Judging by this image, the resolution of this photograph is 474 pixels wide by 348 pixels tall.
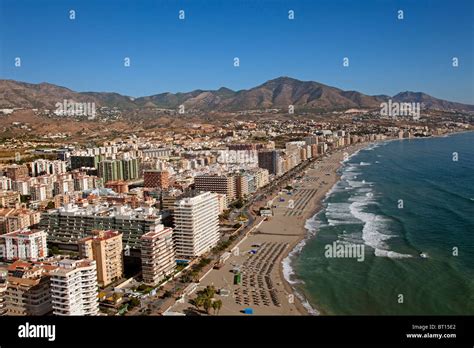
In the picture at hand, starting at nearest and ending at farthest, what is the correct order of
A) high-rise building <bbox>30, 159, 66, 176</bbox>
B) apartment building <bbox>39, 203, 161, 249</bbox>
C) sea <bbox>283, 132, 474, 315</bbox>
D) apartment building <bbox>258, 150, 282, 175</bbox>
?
1. sea <bbox>283, 132, 474, 315</bbox>
2. apartment building <bbox>39, 203, 161, 249</bbox>
3. high-rise building <bbox>30, 159, 66, 176</bbox>
4. apartment building <bbox>258, 150, 282, 175</bbox>

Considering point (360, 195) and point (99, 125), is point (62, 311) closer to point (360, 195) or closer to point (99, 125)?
point (360, 195)

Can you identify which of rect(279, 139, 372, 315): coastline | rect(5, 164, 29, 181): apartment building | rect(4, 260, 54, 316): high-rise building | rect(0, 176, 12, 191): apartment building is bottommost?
rect(279, 139, 372, 315): coastline

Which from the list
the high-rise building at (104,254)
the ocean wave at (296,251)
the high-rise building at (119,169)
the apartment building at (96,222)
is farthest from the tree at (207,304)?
the high-rise building at (119,169)

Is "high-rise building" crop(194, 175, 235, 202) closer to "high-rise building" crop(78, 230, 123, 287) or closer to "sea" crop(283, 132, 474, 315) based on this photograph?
"sea" crop(283, 132, 474, 315)

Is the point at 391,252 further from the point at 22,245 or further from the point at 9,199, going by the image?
the point at 9,199

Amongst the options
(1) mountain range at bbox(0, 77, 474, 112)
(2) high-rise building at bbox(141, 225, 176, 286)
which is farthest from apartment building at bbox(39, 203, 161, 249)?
(1) mountain range at bbox(0, 77, 474, 112)
